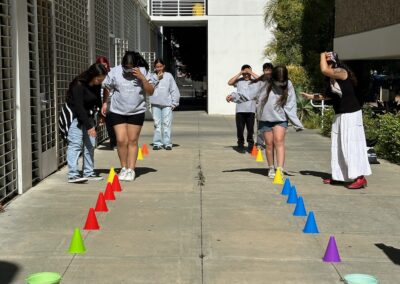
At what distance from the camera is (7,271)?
14.5 feet

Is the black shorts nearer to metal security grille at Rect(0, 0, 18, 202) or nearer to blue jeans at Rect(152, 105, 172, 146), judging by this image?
metal security grille at Rect(0, 0, 18, 202)

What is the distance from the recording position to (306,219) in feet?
20.1

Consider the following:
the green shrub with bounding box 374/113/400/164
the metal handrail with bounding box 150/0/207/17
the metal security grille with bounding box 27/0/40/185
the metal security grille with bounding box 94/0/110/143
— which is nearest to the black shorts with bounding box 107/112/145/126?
the metal security grille with bounding box 27/0/40/185

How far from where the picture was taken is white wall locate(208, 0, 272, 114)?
907 inches

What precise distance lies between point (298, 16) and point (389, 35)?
8960 millimetres

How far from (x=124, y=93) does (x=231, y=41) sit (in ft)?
51.5

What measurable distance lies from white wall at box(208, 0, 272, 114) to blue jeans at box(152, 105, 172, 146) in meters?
11.4

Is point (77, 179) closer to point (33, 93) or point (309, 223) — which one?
point (33, 93)

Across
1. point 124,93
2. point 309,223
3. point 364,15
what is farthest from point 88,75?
point 364,15

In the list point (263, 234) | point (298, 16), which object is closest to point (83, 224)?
point (263, 234)

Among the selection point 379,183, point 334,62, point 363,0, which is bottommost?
point 379,183

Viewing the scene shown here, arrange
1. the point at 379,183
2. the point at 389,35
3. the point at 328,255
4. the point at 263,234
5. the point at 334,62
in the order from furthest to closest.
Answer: the point at 389,35 < the point at 379,183 < the point at 334,62 < the point at 263,234 < the point at 328,255

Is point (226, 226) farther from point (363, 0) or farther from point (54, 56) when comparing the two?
point (363, 0)

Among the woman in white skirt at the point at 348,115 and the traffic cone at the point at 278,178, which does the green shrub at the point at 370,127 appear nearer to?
the woman in white skirt at the point at 348,115
